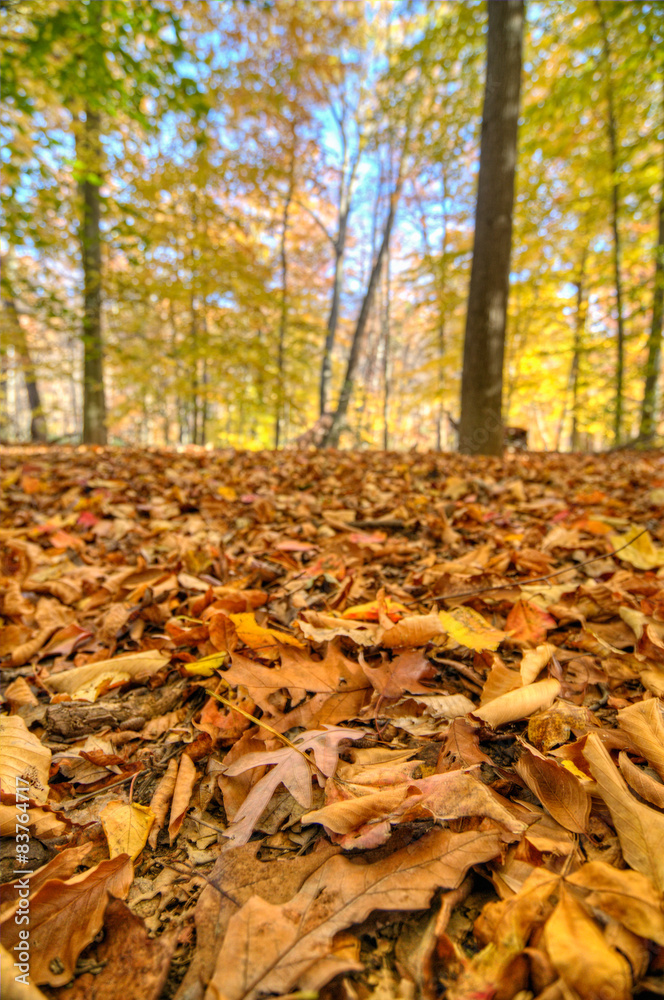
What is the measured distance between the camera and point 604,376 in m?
7.85

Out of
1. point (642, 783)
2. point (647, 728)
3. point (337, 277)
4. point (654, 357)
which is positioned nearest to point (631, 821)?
point (642, 783)

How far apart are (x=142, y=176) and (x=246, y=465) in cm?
669

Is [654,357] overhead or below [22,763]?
overhead

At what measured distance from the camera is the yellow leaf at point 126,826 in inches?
26.5

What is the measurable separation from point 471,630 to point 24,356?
1132 cm

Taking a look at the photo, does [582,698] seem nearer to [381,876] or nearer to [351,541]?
[381,876]

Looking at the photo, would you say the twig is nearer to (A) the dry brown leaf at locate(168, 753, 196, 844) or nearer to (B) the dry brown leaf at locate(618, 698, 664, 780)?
(A) the dry brown leaf at locate(168, 753, 196, 844)

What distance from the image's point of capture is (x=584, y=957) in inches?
16.7

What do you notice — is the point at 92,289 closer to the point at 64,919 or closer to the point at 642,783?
the point at 64,919

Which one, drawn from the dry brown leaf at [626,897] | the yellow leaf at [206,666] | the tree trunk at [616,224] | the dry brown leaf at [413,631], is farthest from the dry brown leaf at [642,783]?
the tree trunk at [616,224]

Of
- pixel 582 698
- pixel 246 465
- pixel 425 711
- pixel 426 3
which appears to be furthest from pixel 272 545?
pixel 426 3

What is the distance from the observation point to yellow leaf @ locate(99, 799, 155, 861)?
673 millimetres

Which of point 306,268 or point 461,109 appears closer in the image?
point 461,109

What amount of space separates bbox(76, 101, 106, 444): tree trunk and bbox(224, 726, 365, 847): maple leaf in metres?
6.21
